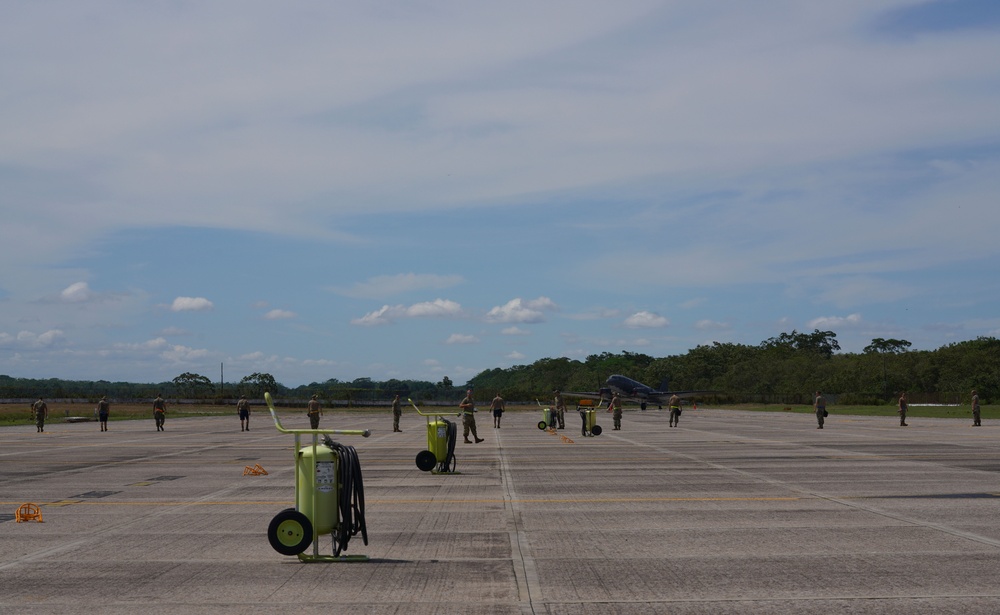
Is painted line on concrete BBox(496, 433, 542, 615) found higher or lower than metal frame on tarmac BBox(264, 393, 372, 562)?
lower

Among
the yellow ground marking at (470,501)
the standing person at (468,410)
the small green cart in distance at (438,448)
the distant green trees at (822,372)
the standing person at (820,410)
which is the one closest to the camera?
the yellow ground marking at (470,501)

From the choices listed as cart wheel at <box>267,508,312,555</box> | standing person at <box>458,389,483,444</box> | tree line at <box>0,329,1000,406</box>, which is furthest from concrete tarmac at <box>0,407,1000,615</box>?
tree line at <box>0,329,1000,406</box>

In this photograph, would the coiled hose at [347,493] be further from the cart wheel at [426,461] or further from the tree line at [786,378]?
the tree line at [786,378]

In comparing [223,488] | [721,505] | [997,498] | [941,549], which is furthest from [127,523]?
[997,498]

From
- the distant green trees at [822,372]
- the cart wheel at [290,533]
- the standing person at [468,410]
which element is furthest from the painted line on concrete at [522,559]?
the distant green trees at [822,372]

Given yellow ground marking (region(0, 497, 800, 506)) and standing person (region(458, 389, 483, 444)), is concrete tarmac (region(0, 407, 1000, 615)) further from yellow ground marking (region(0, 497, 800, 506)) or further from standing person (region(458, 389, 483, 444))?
standing person (region(458, 389, 483, 444))

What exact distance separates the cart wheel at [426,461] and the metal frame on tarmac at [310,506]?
1068 centimetres

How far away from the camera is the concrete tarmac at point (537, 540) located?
8992 millimetres

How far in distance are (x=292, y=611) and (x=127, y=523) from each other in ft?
23.2

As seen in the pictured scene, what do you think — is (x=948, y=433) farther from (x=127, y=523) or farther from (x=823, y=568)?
(x=127, y=523)

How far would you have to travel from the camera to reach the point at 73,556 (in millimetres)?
11469

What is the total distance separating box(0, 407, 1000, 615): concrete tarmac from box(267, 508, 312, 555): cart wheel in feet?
0.74

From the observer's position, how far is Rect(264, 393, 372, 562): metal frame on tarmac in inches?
422

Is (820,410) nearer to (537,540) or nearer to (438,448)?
(438,448)
